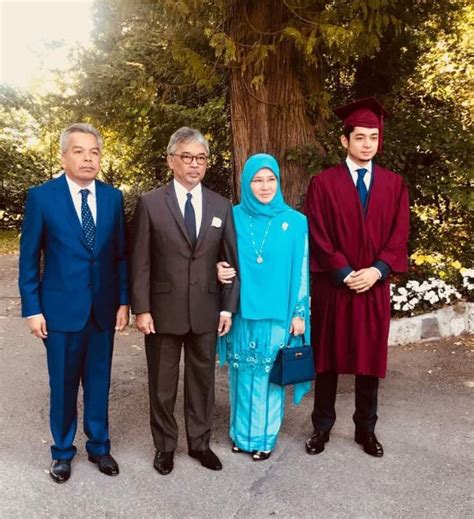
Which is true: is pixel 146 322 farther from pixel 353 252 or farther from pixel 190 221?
pixel 353 252

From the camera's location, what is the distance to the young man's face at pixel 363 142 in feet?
11.3

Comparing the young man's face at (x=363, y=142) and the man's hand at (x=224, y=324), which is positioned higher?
the young man's face at (x=363, y=142)

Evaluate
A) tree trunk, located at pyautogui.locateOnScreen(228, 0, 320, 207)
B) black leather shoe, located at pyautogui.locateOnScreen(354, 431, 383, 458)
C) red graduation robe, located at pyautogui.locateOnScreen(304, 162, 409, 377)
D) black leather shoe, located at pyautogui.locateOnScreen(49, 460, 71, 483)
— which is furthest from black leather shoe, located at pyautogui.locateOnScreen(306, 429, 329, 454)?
tree trunk, located at pyautogui.locateOnScreen(228, 0, 320, 207)

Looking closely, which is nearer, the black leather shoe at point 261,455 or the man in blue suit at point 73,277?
the man in blue suit at point 73,277

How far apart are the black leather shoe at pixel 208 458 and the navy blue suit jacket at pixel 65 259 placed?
988 millimetres

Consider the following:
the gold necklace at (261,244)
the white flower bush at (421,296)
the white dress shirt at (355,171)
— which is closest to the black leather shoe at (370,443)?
the gold necklace at (261,244)

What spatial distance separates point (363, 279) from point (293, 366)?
651mm

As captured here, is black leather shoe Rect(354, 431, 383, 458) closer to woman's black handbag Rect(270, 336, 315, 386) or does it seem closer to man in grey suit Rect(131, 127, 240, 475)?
woman's black handbag Rect(270, 336, 315, 386)

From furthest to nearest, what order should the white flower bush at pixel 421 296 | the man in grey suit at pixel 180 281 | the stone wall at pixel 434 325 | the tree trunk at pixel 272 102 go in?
the white flower bush at pixel 421 296
the stone wall at pixel 434 325
the tree trunk at pixel 272 102
the man in grey suit at pixel 180 281

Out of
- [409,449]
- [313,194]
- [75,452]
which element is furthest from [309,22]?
[75,452]

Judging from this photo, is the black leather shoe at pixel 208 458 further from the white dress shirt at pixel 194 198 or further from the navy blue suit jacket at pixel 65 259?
the white dress shirt at pixel 194 198

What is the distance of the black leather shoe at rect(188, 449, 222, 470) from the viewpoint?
348 cm

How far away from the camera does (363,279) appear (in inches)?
136

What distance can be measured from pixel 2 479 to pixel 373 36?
4491mm
